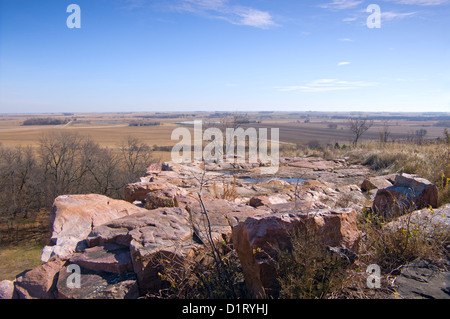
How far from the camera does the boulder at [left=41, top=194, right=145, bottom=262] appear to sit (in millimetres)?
3201

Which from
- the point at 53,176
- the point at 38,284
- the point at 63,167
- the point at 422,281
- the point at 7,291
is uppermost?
the point at 422,281

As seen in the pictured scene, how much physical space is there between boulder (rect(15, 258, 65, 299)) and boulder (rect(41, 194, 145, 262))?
31cm

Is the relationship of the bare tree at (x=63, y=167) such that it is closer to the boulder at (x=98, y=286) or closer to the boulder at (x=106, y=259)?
the boulder at (x=106, y=259)

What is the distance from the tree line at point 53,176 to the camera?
623 inches

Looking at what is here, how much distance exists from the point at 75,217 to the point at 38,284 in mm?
1306

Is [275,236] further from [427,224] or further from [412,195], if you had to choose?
[412,195]

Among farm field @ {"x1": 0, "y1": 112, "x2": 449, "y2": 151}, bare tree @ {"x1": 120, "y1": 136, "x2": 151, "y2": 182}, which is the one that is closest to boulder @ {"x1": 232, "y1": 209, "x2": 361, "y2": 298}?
farm field @ {"x1": 0, "y1": 112, "x2": 449, "y2": 151}

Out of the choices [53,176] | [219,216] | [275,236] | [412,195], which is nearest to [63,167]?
[53,176]

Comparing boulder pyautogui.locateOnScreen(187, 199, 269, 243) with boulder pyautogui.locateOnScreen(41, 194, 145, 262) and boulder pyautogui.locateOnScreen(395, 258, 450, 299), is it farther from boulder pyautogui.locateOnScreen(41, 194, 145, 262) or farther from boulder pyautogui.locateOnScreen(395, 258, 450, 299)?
boulder pyautogui.locateOnScreen(395, 258, 450, 299)

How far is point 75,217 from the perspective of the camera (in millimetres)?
3801

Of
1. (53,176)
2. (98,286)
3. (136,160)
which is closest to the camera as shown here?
Answer: (98,286)

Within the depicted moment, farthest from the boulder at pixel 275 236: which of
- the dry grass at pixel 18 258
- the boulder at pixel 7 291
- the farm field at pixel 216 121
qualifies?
the farm field at pixel 216 121

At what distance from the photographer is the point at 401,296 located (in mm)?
2176
